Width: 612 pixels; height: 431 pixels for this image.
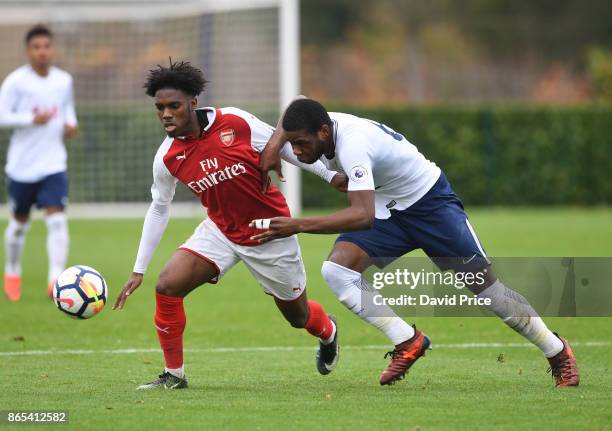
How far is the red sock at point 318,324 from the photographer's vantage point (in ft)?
26.4

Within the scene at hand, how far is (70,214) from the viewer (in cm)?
2356

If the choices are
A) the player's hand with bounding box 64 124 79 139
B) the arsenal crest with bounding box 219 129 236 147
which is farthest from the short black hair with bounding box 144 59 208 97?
the player's hand with bounding box 64 124 79 139

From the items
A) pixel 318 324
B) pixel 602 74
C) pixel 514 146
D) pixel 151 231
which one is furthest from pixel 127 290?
pixel 602 74

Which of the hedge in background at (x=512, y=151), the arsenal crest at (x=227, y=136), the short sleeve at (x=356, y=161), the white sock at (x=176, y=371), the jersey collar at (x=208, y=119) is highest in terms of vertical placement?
the jersey collar at (x=208, y=119)

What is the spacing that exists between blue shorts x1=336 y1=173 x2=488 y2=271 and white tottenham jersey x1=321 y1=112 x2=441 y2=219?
72mm

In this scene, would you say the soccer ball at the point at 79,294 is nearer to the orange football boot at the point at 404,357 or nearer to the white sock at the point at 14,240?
the orange football boot at the point at 404,357

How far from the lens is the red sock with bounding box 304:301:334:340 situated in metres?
8.04

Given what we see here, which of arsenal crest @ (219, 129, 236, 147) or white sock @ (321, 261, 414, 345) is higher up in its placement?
arsenal crest @ (219, 129, 236, 147)

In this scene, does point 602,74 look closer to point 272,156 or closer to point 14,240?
point 14,240

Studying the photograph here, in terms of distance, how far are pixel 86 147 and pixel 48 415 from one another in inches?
668

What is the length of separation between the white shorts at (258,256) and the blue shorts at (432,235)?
413 mm

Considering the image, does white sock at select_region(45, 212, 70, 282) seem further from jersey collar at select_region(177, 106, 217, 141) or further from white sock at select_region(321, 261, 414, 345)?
white sock at select_region(321, 261, 414, 345)

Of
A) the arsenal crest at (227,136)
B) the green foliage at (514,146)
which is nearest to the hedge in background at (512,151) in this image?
the green foliage at (514,146)

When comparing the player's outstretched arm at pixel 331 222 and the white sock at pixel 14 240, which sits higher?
the player's outstretched arm at pixel 331 222
